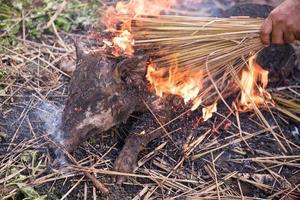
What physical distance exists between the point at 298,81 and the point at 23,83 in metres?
2.59

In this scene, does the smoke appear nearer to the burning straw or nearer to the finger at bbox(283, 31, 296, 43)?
the burning straw

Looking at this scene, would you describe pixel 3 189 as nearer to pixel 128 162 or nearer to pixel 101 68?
pixel 128 162

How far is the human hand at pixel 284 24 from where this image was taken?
2641 millimetres

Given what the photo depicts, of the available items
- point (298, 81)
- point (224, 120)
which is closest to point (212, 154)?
point (224, 120)

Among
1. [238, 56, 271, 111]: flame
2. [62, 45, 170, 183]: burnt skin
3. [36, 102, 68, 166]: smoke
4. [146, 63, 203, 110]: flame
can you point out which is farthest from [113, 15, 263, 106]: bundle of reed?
[36, 102, 68, 166]: smoke

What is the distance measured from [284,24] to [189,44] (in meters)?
0.68

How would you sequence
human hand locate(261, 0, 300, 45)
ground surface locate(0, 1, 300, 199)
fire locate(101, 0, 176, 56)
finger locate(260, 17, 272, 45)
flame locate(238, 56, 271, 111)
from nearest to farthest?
human hand locate(261, 0, 300, 45)
finger locate(260, 17, 272, 45)
ground surface locate(0, 1, 300, 199)
fire locate(101, 0, 176, 56)
flame locate(238, 56, 271, 111)

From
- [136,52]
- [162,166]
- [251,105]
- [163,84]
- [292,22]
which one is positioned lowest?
[162,166]

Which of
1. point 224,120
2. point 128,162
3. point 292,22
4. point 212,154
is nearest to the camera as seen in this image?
point 292,22

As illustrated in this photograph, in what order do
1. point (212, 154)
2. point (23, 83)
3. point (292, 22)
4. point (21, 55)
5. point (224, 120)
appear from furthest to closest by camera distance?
point (21, 55) → point (23, 83) → point (224, 120) → point (212, 154) → point (292, 22)

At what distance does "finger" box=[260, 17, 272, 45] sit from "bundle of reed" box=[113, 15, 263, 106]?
0.09 meters

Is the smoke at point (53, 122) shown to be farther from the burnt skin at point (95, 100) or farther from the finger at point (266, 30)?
the finger at point (266, 30)

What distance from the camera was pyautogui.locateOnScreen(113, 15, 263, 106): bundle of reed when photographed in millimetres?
3004

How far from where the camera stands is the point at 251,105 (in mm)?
3518
